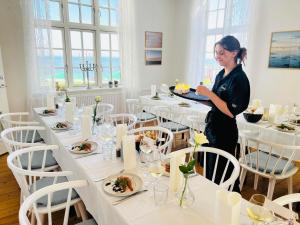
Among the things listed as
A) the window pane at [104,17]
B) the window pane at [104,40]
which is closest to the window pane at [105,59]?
the window pane at [104,40]

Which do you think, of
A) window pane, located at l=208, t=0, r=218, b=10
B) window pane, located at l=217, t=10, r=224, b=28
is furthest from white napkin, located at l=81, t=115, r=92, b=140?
window pane, located at l=208, t=0, r=218, b=10

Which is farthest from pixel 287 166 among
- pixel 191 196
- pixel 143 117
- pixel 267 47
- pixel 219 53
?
pixel 267 47

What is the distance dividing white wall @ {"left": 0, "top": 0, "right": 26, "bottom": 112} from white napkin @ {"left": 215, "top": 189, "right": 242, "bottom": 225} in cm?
390

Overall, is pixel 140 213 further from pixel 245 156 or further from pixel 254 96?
pixel 254 96

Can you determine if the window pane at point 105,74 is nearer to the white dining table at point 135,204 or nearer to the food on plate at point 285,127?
the white dining table at point 135,204

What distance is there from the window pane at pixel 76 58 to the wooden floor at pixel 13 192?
7.43 feet

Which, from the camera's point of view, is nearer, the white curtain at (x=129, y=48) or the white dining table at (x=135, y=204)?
the white dining table at (x=135, y=204)

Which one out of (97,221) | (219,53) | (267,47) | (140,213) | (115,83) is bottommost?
(97,221)

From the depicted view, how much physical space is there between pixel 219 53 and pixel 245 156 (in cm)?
109

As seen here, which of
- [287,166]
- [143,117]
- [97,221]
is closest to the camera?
[97,221]

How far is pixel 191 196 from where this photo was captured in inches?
44.2

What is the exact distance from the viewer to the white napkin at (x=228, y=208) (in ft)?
2.84

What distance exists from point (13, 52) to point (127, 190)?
3536 millimetres

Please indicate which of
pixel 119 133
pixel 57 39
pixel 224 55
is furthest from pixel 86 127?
pixel 57 39
